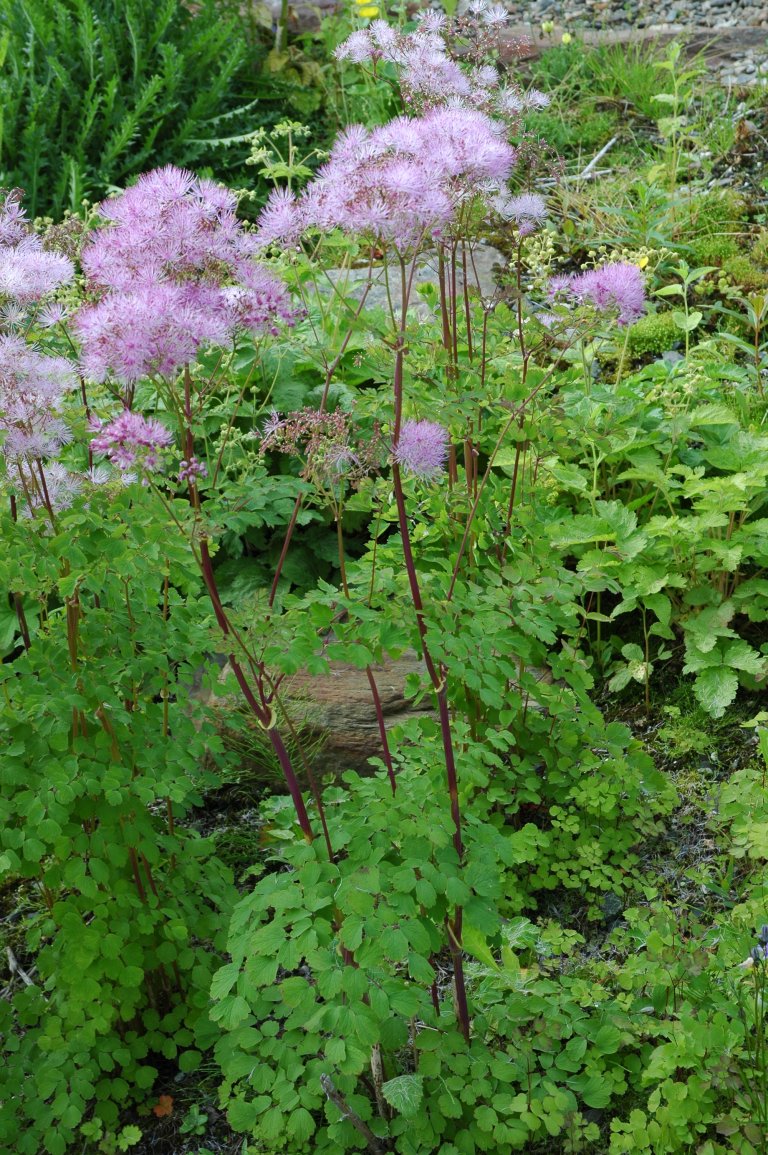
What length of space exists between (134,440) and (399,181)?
0.52 m

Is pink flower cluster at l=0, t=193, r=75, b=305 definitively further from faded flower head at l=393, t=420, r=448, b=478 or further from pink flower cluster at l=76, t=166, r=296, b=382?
faded flower head at l=393, t=420, r=448, b=478

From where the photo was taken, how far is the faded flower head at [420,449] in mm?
1647

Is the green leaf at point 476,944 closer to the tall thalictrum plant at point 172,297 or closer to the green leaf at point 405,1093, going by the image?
the green leaf at point 405,1093

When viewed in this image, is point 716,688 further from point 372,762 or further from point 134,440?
point 134,440

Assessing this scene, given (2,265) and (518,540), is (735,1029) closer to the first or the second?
(518,540)

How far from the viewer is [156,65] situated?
6004mm

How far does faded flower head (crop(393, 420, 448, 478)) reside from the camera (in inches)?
64.9

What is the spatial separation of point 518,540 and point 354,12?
515 centimetres

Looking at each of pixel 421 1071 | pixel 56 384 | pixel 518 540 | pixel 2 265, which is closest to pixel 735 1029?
pixel 421 1071

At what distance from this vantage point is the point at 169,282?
5.25 ft

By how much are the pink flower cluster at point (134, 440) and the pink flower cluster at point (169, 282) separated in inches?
2.8

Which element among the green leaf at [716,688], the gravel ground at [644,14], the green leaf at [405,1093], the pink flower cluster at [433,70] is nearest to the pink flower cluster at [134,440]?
the pink flower cluster at [433,70]

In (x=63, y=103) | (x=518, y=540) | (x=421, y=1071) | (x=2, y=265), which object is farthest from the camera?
(x=63, y=103)

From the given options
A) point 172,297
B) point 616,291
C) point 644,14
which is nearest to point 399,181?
point 172,297
